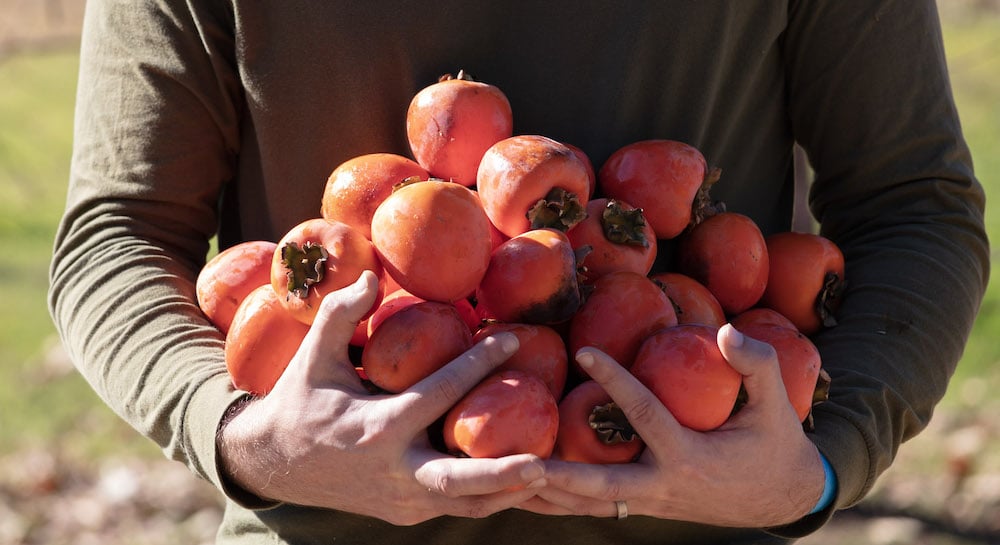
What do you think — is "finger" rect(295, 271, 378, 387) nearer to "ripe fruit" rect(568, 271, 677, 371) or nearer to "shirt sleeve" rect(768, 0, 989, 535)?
"ripe fruit" rect(568, 271, 677, 371)

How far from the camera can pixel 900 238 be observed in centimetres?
213

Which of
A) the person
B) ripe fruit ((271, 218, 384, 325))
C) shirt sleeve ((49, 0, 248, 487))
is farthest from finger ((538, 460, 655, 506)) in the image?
shirt sleeve ((49, 0, 248, 487))

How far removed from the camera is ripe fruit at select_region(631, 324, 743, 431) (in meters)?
1.56

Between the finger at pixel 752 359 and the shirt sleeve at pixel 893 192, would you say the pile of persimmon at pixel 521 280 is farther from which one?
the shirt sleeve at pixel 893 192

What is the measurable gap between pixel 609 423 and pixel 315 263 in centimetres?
51

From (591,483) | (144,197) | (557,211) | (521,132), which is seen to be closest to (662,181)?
(557,211)

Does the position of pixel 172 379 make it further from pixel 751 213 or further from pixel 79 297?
pixel 751 213

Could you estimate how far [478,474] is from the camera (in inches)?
57.4

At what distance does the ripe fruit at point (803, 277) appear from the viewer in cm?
194

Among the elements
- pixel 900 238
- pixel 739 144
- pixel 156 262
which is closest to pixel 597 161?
pixel 739 144

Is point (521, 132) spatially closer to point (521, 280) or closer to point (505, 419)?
point (521, 280)

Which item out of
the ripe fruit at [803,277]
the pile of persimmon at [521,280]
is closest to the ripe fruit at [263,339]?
the pile of persimmon at [521,280]

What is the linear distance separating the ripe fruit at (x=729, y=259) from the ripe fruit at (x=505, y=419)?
0.47 m

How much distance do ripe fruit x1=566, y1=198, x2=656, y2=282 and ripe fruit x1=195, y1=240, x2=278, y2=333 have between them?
542 mm
